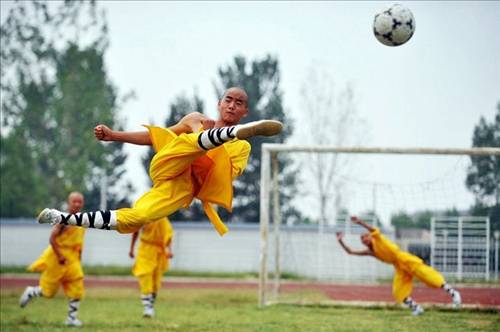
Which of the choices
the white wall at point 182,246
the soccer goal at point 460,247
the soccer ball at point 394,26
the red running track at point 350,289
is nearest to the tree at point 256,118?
the white wall at point 182,246

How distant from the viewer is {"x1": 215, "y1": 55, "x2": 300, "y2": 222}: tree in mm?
40656

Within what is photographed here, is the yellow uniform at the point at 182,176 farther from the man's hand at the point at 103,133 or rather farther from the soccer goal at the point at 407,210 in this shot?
the soccer goal at the point at 407,210

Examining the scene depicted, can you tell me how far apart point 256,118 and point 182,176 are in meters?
35.4

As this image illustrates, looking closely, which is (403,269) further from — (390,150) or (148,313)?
(148,313)

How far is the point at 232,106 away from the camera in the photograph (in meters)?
8.88

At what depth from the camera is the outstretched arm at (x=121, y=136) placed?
879 centimetres

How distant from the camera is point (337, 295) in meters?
19.6

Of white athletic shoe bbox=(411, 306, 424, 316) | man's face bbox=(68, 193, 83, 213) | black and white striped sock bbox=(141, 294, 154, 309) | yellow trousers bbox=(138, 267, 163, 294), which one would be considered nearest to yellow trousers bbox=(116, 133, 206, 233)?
man's face bbox=(68, 193, 83, 213)

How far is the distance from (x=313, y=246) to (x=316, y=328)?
45.4 ft

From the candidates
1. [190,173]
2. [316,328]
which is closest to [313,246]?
[316,328]

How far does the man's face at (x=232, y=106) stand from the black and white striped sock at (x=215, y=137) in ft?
2.18

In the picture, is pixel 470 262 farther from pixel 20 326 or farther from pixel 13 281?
pixel 13 281

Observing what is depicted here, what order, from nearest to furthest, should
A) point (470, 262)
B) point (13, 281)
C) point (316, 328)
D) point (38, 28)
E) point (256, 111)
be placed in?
point (316, 328) < point (470, 262) < point (13, 281) < point (38, 28) < point (256, 111)

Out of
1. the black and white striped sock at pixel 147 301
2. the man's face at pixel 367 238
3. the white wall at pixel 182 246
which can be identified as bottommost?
the white wall at pixel 182 246
